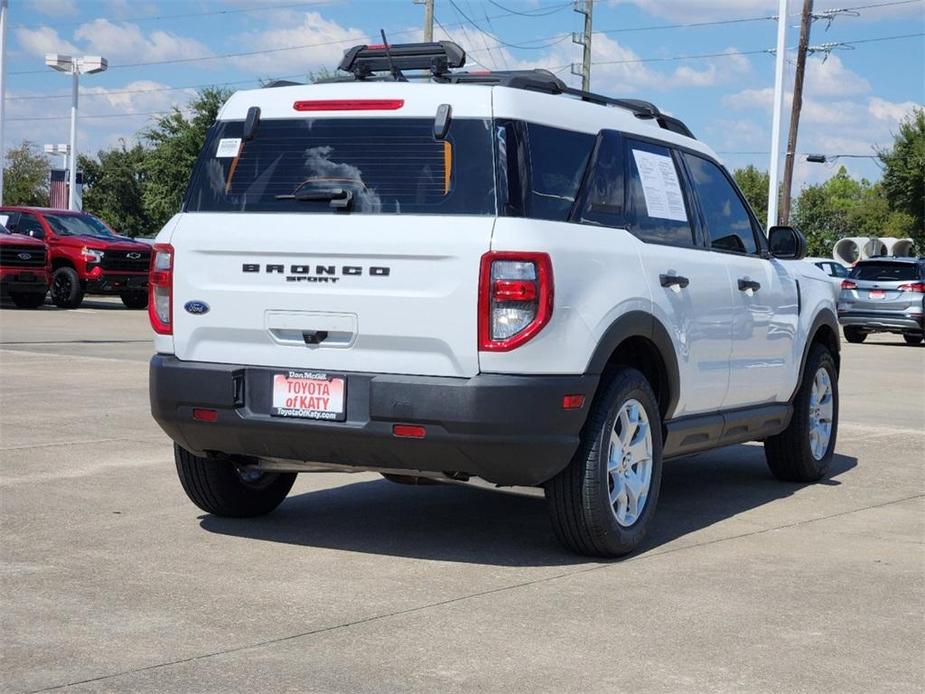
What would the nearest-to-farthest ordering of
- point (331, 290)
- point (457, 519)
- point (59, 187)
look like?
point (331, 290) < point (457, 519) < point (59, 187)

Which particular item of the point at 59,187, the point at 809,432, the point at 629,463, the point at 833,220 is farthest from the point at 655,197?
the point at 833,220

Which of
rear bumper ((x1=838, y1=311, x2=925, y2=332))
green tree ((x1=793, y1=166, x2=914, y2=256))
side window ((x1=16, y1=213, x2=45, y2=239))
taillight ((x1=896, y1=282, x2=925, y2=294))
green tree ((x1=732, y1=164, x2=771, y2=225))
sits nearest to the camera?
rear bumper ((x1=838, y1=311, x2=925, y2=332))

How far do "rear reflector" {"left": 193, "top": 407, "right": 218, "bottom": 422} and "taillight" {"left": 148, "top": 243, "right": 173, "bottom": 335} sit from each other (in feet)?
1.32

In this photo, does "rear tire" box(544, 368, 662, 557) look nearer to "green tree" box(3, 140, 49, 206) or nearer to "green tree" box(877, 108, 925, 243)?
"green tree" box(877, 108, 925, 243)

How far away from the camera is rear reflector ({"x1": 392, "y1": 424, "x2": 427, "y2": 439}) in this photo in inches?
234

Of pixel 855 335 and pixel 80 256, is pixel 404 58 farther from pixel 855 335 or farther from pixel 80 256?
pixel 855 335

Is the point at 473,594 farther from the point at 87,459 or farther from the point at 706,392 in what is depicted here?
the point at 87,459

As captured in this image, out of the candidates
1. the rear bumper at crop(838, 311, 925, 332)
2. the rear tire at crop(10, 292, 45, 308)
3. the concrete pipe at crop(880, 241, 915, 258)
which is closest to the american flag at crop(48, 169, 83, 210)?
the rear tire at crop(10, 292, 45, 308)

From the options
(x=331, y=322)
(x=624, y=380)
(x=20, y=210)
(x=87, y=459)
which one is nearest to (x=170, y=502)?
(x=87, y=459)

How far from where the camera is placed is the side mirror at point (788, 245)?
8.64 m

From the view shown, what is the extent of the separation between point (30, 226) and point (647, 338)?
24155 millimetres

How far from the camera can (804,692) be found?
4523 millimetres

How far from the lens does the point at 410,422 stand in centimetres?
593

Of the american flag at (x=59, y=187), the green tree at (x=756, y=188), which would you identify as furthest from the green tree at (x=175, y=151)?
the green tree at (x=756, y=188)
